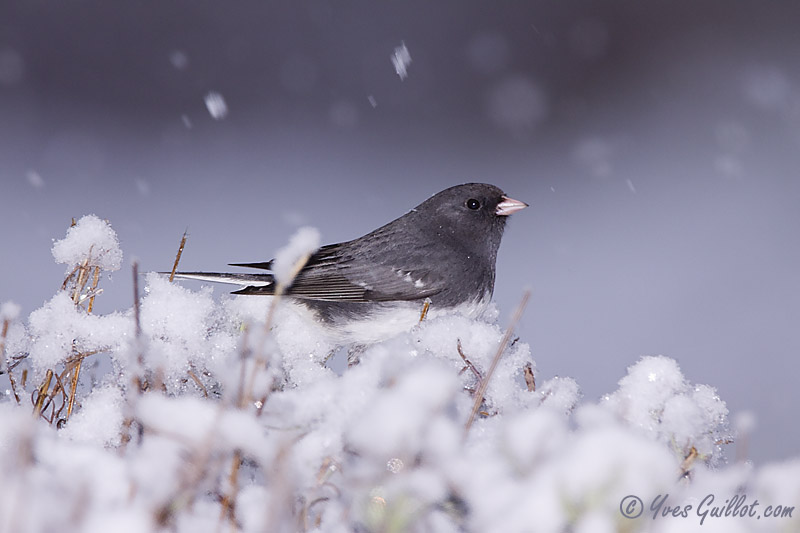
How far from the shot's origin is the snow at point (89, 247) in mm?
1435

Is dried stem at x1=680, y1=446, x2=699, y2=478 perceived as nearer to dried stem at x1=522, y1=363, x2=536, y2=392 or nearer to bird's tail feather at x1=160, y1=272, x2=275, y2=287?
dried stem at x1=522, y1=363, x2=536, y2=392

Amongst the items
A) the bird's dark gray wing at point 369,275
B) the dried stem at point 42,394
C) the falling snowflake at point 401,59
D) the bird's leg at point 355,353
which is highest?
the falling snowflake at point 401,59

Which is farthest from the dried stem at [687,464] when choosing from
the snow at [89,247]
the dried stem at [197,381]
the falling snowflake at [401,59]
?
the falling snowflake at [401,59]

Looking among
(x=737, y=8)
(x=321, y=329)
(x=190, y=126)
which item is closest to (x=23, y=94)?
(x=190, y=126)

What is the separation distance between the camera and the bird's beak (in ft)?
8.32

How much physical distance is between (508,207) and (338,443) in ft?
5.85

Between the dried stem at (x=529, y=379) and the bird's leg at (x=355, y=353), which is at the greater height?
the bird's leg at (x=355, y=353)

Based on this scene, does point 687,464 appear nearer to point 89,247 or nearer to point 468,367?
point 468,367

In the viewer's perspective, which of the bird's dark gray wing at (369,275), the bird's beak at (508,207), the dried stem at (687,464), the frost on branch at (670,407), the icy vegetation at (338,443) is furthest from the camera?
the bird's beak at (508,207)

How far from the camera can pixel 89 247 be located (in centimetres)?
144

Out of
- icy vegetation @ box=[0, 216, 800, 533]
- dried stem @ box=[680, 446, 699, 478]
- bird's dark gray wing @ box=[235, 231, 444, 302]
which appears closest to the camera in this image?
icy vegetation @ box=[0, 216, 800, 533]

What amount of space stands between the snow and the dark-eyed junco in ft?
1.98

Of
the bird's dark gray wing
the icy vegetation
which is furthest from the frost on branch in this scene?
the bird's dark gray wing

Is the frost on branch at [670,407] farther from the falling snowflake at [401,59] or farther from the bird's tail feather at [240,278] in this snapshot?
the falling snowflake at [401,59]
